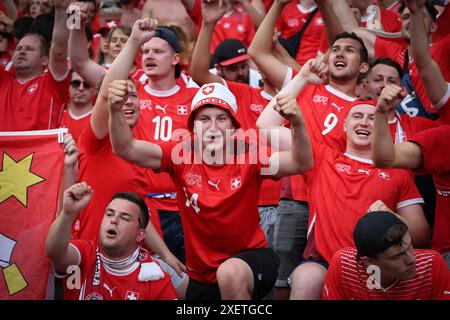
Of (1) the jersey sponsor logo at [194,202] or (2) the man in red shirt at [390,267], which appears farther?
(1) the jersey sponsor logo at [194,202]

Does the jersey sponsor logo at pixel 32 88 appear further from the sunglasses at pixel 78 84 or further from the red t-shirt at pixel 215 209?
the red t-shirt at pixel 215 209

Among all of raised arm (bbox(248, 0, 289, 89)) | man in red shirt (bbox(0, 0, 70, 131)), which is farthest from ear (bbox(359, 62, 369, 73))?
man in red shirt (bbox(0, 0, 70, 131))

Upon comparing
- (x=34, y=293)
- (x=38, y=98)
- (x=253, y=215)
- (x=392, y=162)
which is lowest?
(x=34, y=293)

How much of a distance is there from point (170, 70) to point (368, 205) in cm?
228

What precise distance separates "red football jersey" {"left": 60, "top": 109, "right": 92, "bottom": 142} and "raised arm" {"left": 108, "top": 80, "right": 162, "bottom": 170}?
2.07m

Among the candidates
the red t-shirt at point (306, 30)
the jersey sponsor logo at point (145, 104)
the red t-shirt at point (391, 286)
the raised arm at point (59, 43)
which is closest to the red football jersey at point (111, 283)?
the red t-shirt at point (391, 286)

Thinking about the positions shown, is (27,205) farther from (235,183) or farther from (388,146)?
(388,146)

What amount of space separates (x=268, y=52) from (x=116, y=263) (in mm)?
2263

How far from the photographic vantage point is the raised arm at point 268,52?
6.94m

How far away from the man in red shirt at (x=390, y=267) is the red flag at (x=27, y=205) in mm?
2065

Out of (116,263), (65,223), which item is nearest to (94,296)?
(116,263)

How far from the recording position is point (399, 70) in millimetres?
7199
